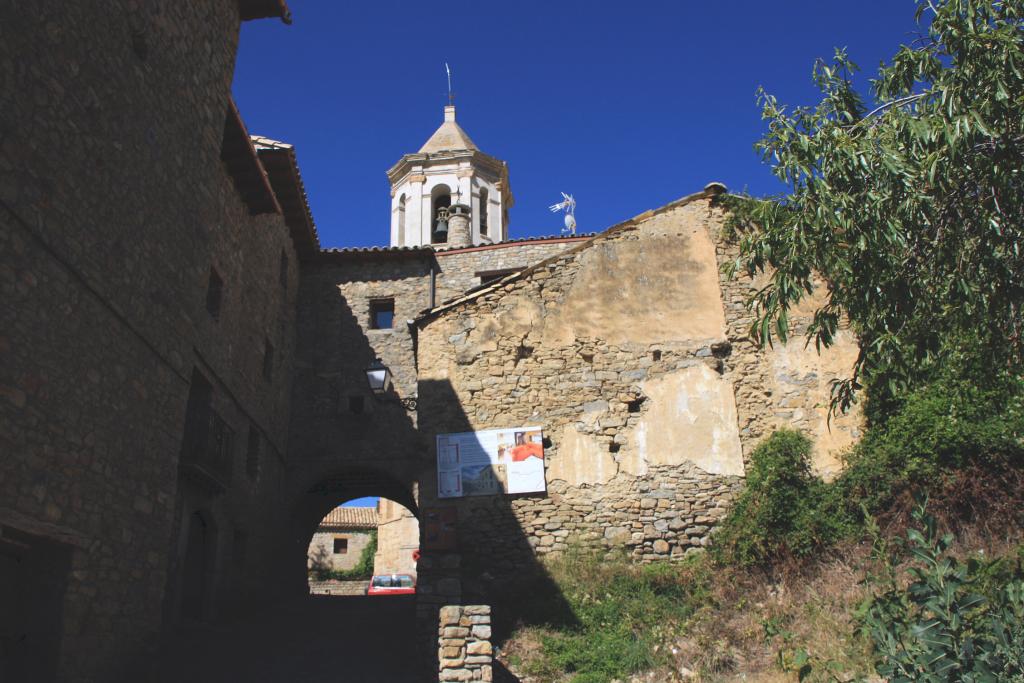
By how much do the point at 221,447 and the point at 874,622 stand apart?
1028 cm

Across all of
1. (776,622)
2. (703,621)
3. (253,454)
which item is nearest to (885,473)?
(776,622)

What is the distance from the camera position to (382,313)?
20.3 metres

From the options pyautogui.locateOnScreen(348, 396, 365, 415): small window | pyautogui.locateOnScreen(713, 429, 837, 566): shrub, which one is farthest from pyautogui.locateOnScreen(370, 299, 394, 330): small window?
pyautogui.locateOnScreen(713, 429, 837, 566): shrub

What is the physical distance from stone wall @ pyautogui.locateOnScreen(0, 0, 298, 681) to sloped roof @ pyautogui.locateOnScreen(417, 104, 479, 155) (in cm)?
1919

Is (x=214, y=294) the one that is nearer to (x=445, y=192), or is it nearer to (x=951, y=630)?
(x=951, y=630)

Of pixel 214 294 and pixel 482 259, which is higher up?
pixel 482 259

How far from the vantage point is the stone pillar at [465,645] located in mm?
8906

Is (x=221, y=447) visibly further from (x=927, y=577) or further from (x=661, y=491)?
(x=927, y=577)

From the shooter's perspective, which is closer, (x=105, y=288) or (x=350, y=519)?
(x=105, y=288)

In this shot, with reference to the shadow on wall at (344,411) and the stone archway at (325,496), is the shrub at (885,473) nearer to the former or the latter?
the shadow on wall at (344,411)

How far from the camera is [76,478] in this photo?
8.02 metres

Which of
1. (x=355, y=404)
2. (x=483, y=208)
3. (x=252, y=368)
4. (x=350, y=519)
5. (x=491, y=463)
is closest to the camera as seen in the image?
(x=491, y=463)

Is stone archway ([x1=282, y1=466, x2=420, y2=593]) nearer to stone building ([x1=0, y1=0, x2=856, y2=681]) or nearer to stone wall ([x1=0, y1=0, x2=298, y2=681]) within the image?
stone building ([x1=0, y1=0, x2=856, y2=681])

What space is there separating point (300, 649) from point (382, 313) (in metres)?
9.98
